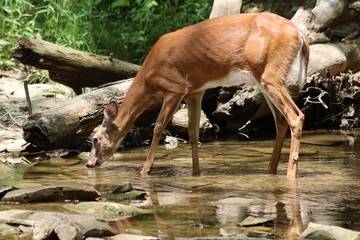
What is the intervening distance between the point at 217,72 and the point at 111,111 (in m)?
1.26

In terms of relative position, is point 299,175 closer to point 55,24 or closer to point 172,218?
point 172,218

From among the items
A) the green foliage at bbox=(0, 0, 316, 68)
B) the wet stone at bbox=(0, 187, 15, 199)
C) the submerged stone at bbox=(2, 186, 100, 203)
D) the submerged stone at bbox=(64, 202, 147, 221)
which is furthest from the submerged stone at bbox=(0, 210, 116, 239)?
the green foliage at bbox=(0, 0, 316, 68)

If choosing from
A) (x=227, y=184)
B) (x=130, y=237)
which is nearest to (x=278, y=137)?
(x=227, y=184)

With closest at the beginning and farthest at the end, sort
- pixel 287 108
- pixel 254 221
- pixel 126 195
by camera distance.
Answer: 1. pixel 254 221
2. pixel 126 195
3. pixel 287 108

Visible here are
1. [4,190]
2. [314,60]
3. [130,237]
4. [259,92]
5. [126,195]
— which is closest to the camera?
[130,237]

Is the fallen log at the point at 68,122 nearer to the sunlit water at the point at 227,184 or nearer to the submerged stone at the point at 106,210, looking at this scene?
the sunlit water at the point at 227,184

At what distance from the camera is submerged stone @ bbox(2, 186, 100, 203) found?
532cm

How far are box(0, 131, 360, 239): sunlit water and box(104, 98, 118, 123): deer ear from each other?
1.84 feet

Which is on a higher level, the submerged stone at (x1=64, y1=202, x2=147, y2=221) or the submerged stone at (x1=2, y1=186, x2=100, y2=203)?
the submerged stone at (x1=64, y1=202, x2=147, y2=221)

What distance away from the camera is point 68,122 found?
8.16 meters

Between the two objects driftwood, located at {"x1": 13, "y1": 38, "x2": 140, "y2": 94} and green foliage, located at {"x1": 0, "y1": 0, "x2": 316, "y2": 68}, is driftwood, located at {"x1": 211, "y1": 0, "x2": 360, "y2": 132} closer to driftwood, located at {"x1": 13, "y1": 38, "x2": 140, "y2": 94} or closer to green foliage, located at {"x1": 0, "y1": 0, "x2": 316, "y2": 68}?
driftwood, located at {"x1": 13, "y1": 38, "x2": 140, "y2": 94}

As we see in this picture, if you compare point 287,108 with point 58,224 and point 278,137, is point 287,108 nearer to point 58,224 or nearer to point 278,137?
point 278,137

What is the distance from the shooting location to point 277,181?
6.54 meters

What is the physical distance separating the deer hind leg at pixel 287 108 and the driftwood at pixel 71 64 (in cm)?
284
